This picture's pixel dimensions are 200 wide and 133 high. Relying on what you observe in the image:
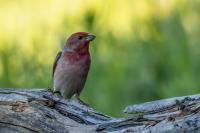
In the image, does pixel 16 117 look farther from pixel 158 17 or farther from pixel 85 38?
pixel 158 17

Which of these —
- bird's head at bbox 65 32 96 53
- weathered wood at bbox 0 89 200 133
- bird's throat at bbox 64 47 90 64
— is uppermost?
bird's head at bbox 65 32 96 53

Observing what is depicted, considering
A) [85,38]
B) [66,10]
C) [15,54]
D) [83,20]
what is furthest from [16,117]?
[66,10]

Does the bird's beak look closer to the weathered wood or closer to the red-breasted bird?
the red-breasted bird

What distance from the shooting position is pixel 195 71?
834cm

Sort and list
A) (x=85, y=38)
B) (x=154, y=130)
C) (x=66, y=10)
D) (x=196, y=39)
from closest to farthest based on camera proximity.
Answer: (x=154, y=130), (x=85, y=38), (x=196, y=39), (x=66, y=10)

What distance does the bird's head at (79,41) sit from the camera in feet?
23.6

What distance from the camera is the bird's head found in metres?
7.19

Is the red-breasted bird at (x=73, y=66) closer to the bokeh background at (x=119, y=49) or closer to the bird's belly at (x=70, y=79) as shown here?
the bird's belly at (x=70, y=79)

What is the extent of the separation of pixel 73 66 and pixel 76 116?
1567mm

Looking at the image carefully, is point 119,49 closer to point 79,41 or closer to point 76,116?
point 79,41

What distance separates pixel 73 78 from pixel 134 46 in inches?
60.6

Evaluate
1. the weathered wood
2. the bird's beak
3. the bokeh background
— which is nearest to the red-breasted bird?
the bird's beak

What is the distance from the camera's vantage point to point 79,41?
724cm

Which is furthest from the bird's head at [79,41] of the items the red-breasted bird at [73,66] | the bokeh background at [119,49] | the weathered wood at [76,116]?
the weathered wood at [76,116]
